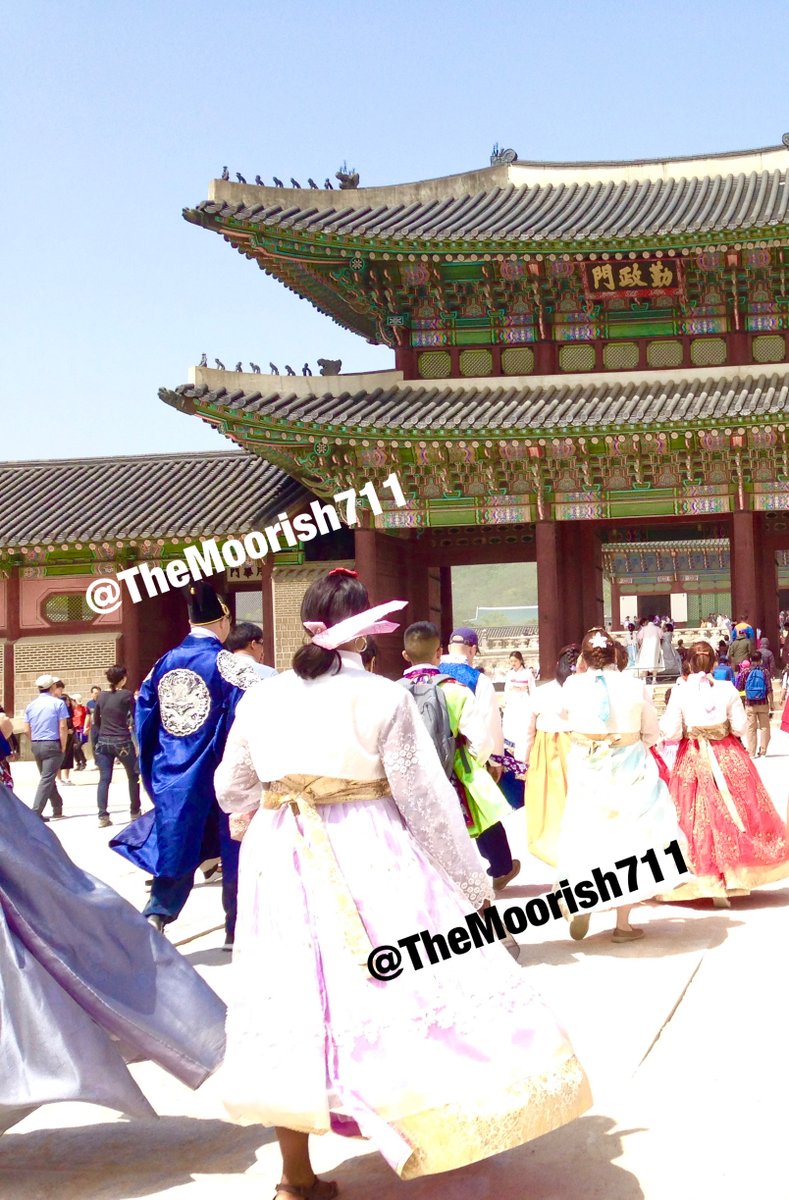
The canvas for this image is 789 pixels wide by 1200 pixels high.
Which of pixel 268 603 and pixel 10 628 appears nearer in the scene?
pixel 268 603

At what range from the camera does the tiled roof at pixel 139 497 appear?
1998 cm

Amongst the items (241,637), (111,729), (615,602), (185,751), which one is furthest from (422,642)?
(615,602)

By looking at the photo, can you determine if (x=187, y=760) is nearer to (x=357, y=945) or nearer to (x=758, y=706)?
(x=357, y=945)

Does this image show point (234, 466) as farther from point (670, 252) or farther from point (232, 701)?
point (232, 701)

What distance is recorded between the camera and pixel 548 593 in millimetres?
19250

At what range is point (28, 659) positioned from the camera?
21.1 m

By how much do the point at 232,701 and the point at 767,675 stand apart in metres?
10.8

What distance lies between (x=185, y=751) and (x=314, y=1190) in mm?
2942

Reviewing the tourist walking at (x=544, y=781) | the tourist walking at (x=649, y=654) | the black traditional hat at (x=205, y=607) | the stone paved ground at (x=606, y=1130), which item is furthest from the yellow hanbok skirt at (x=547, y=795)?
the tourist walking at (x=649, y=654)

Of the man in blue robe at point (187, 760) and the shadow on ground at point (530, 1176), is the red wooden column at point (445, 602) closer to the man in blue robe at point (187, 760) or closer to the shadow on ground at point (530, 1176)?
the man in blue robe at point (187, 760)

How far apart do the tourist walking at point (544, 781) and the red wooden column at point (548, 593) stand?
11.4 meters

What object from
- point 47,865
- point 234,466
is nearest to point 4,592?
point 234,466

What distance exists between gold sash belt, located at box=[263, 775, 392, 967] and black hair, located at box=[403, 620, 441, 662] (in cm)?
256

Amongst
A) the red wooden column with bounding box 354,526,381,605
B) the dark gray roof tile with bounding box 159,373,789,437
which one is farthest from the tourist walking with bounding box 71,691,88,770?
the dark gray roof tile with bounding box 159,373,789,437
